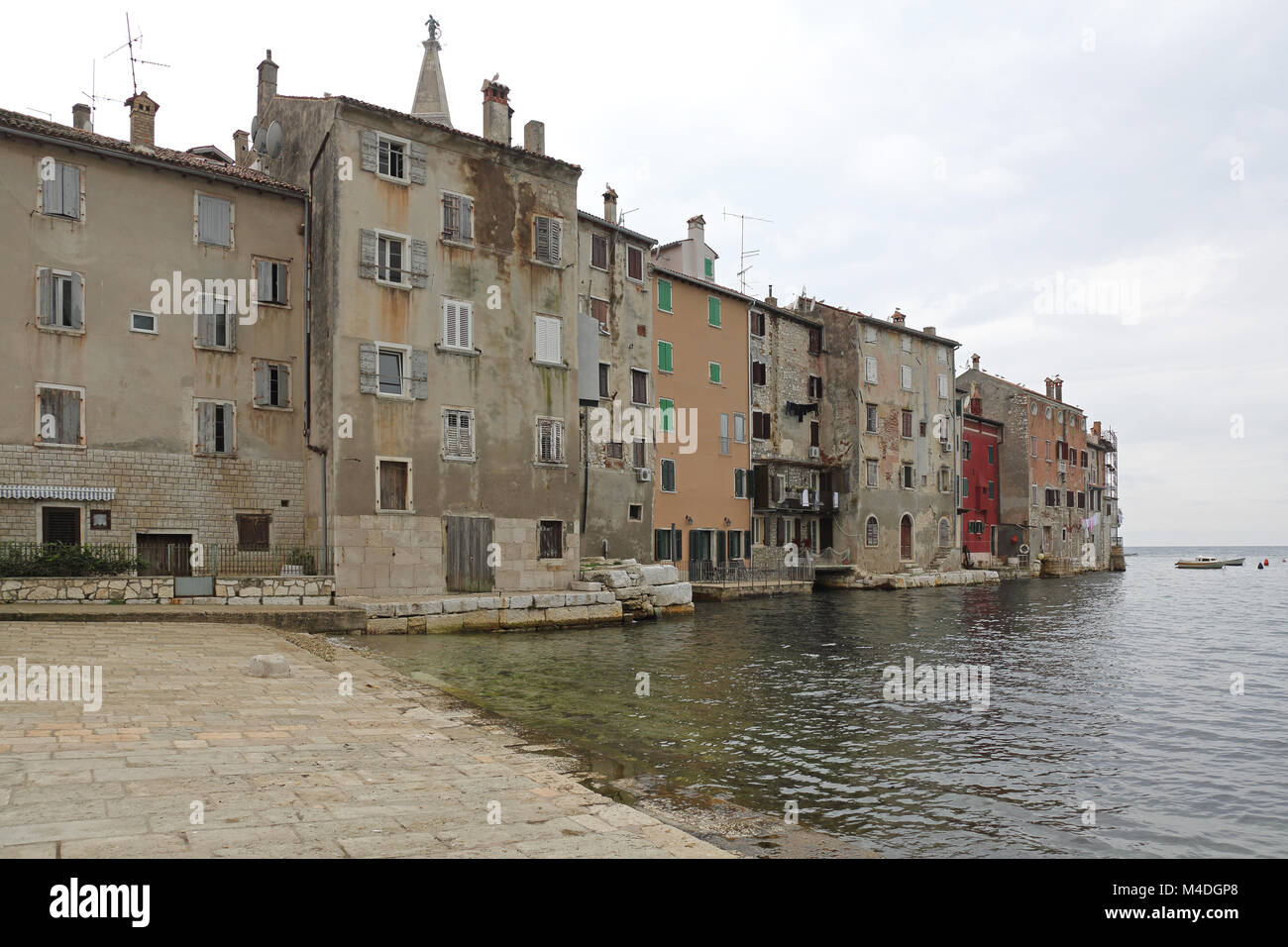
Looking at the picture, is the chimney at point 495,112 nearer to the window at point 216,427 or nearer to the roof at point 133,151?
the roof at point 133,151

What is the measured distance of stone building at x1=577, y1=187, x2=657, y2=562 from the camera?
1558 inches

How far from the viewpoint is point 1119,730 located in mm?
14633

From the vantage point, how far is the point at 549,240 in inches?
1313

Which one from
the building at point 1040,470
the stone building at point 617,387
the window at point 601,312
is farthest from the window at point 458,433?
the building at point 1040,470

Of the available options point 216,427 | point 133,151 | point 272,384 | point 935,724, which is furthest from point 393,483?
point 935,724

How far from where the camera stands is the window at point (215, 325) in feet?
91.6

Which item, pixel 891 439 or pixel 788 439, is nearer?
pixel 788 439

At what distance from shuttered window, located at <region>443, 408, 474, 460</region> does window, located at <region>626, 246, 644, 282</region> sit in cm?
1442

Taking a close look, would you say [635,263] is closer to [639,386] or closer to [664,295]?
[664,295]

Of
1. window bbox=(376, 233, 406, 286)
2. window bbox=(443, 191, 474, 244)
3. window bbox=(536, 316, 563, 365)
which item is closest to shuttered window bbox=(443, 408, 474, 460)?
window bbox=(536, 316, 563, 365)

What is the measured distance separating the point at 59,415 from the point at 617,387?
22.2 metres

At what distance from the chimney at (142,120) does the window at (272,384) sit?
27.1 ft
